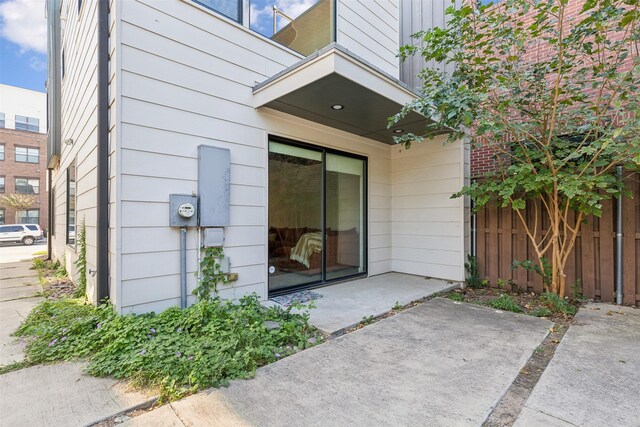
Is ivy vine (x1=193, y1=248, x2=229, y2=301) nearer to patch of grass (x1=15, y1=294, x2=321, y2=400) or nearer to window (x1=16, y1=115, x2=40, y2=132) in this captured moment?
patch of grass (x1=15, y1=294, x2=321, y2=400)

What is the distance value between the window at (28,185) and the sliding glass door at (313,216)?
25.7 metres

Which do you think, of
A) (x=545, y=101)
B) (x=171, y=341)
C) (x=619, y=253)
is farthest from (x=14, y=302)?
(x=619, y=253)

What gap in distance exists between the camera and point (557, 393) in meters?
2.05

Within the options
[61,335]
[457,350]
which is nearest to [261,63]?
[61,335]

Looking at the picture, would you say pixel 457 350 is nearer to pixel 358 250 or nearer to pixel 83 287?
pixel 358 250

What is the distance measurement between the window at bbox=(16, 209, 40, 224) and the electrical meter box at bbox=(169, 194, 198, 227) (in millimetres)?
25221

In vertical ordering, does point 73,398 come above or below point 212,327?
below

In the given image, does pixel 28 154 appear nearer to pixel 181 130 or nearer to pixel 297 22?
pixel 297 22

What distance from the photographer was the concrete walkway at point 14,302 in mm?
2654

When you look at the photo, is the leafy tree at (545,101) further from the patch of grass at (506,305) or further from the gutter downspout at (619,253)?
the patch of grass at (506,305)

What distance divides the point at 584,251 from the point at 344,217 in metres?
3.54

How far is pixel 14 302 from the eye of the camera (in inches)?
165

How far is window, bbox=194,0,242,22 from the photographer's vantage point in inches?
143

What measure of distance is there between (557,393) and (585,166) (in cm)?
281
